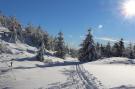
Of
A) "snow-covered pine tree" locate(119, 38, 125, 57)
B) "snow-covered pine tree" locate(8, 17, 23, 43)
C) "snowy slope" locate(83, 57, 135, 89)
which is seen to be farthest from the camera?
"snow-covered pine tree" locate(8, 17, 23, 43)

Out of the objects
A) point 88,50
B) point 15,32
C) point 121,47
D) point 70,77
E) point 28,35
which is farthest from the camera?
point 28,35

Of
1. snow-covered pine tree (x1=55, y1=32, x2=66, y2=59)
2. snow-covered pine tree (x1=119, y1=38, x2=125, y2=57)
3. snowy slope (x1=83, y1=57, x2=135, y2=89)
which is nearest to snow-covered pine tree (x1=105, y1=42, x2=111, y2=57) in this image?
snow-covered pine tree (x1=119, y1=38, x2=125, y2=57)

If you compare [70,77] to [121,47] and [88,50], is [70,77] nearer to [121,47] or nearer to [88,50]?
[88,50]

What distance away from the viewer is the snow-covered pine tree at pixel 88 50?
65625mm

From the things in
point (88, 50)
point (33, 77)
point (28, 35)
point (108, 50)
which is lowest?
point (33, 77)

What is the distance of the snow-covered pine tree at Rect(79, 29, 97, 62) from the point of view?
65.6 m

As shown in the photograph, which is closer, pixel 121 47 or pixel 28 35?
pixel 121 47

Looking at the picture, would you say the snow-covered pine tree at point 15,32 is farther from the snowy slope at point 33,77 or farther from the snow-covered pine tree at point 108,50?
the snowy slope at point 33,77

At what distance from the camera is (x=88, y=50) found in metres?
65.6

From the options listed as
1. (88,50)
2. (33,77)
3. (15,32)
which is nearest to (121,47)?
(88,50)

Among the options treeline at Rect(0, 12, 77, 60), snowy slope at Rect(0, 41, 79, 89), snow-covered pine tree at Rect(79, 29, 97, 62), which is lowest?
snowy slope at Rect(0, 41, 79, 89)

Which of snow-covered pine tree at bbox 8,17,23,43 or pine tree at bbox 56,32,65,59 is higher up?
snow-covered pine tree at bbox 8,17,23,43

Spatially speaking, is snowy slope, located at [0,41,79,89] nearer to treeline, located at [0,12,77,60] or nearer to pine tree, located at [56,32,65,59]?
pine tree, located at [56,32,65,59]

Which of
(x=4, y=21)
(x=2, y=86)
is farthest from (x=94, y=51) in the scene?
(x=4, y=21)
